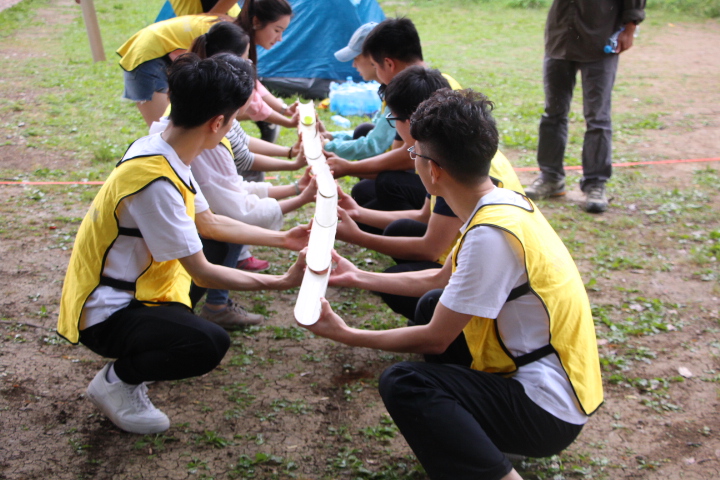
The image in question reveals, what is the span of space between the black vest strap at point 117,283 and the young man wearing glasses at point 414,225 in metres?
0.96

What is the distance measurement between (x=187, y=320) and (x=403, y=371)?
795mm

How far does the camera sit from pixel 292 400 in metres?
2.57

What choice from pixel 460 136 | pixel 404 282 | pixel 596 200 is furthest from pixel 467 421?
pixel 596 200

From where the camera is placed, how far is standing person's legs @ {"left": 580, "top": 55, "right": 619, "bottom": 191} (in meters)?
4.45

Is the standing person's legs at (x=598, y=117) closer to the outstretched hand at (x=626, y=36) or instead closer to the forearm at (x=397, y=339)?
the outstretched hand at (x=626, y=36)

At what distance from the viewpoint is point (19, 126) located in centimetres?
601

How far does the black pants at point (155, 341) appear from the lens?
2156 mm

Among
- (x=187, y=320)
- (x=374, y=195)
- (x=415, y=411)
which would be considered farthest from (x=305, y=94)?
(x=415, y=411)

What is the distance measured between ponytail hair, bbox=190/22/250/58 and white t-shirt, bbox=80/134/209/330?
3.43ft

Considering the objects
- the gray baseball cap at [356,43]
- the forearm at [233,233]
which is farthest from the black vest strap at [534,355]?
the gray baseball cap at [356,43]

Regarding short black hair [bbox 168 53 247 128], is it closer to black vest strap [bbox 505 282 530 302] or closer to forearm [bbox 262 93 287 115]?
black vest strap [bbox 505 282 530 302]

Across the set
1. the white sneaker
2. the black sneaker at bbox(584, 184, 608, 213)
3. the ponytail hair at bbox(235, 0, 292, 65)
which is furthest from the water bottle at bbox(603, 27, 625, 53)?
the white sneaker

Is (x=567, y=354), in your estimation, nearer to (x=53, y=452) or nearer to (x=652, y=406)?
(x=652, y=406)

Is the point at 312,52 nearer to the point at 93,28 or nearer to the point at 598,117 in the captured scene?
the point at 93,28
